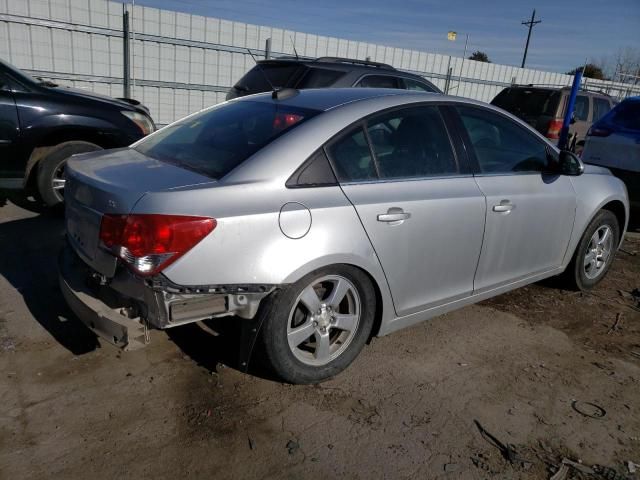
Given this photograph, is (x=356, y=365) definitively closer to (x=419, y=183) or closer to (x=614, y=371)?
(x=419, y=183)

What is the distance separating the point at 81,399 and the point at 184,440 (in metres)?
0.67

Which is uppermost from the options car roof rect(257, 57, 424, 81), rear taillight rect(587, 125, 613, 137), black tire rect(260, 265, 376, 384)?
car roof rect(257, 57, 424, 81)

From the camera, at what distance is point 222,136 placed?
10.6 ft

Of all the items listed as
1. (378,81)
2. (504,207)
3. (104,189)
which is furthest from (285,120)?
(378,81)

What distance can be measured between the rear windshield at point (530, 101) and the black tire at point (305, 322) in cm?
924

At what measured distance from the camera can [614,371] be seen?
11.6 feet

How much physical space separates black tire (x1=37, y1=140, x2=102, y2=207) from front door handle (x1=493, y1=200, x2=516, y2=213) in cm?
437

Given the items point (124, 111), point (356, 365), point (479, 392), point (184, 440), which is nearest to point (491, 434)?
point (479, 392)

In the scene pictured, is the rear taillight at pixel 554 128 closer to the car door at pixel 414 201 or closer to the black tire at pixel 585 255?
the black tire at pixel 585 255

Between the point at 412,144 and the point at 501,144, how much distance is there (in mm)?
942

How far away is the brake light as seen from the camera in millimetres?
3078

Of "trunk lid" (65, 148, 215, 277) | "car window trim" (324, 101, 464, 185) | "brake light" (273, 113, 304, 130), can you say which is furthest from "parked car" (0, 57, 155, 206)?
"car window trim" (324, 101, 464, 185)

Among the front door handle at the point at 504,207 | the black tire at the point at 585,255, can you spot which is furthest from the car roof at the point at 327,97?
the black tire at the point at 585,255

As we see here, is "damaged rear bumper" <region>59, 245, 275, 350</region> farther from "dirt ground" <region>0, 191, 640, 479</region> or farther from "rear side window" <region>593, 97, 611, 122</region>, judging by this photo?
"rear side window" <region>593, 97, 611, 122</region>
